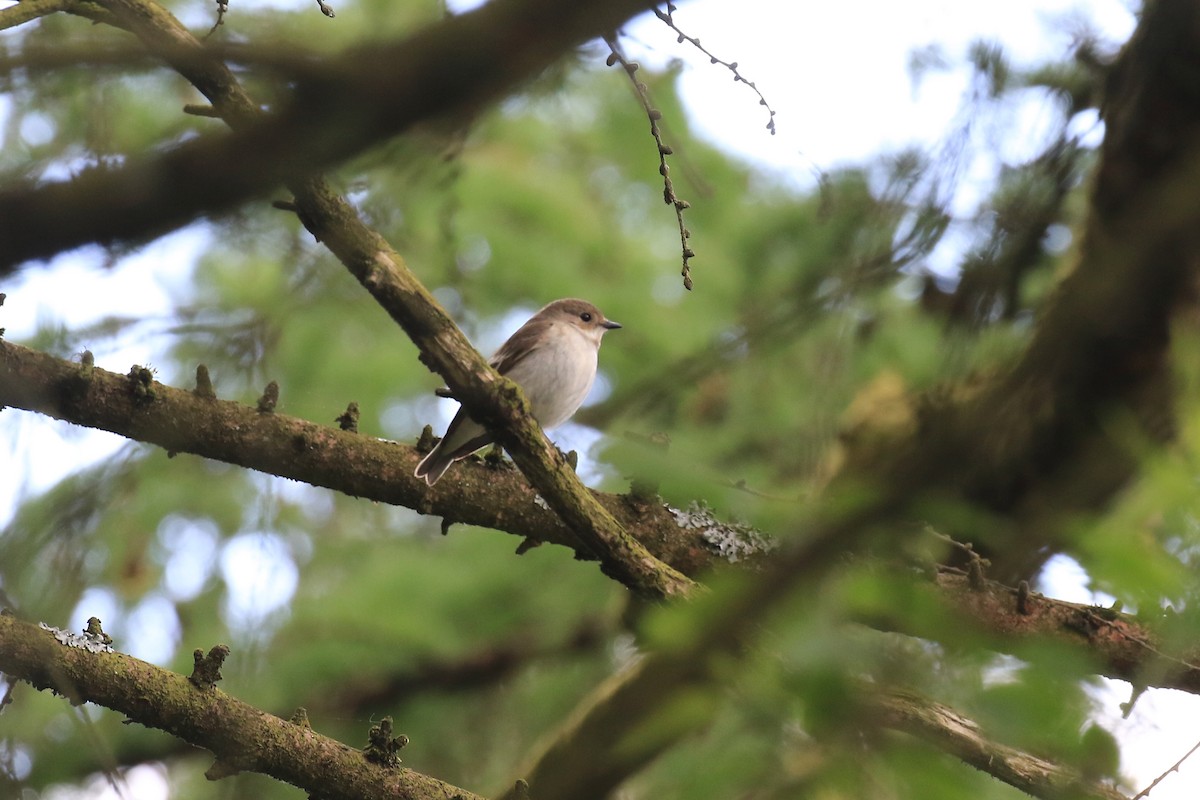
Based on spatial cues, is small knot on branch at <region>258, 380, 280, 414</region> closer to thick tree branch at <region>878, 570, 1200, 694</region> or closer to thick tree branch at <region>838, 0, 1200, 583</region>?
thick tree branch at <region>838, 0, 1200, 583</region>

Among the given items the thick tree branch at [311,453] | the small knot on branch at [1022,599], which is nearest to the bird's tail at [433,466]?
the thick tree branch at [311,453]

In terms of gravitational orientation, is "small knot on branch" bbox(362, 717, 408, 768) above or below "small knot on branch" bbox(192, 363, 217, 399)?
below

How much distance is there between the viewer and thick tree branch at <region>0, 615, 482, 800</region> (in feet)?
9.39

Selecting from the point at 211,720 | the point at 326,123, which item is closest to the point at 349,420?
the point at 211,720

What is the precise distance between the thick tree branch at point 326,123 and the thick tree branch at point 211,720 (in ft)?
6.84

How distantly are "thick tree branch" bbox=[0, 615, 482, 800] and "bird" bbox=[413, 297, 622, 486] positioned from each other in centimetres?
230

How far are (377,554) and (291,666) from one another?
1016 millimetres

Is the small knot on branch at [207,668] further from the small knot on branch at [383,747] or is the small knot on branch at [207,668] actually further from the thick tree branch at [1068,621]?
the thick tree branch at [1068,621]

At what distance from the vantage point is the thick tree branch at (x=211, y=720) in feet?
9.39

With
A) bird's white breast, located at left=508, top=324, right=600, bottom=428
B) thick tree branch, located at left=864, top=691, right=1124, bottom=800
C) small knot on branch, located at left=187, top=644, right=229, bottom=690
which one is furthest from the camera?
bird's white breast, located at left=508, top=324, right=600, bottom=428

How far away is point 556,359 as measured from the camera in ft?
18.9

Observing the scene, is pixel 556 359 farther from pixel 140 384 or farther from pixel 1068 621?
pixel 1068 621

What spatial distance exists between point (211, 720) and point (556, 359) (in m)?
3.07

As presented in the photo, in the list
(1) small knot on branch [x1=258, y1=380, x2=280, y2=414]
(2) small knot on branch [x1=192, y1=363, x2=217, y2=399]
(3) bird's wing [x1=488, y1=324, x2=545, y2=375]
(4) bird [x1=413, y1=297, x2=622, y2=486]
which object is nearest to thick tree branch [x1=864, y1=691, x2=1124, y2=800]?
(1) small knot on branch [x1=258, y1=380, x2=280, y2=414]
